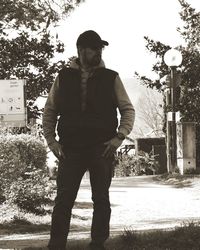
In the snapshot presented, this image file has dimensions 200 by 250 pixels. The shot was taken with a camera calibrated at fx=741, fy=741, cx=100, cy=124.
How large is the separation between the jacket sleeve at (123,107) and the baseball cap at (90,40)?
0.30 meters

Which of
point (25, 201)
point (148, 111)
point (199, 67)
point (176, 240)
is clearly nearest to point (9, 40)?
point (199, 67)

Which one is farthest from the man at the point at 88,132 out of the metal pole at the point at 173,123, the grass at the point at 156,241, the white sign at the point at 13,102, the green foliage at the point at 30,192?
the metal pole at the point at 173,123

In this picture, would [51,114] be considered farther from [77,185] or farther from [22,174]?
[22,174]

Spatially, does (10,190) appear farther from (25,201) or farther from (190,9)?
(190,9)

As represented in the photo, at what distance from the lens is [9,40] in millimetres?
25281

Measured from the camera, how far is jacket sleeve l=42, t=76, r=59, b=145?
588 cm

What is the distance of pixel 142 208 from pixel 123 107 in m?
7.13

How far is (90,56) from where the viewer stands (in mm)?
5754

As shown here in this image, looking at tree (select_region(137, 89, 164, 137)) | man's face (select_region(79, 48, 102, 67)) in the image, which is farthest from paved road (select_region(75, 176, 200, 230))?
tree (select_region(137, 89, 164, 137))

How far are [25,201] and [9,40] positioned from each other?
14.6m

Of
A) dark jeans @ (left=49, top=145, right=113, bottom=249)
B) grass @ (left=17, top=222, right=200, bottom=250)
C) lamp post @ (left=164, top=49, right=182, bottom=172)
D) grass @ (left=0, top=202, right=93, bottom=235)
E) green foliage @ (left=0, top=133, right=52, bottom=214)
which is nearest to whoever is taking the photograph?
dark jeans @ (left=49, top=145, right=113, bottom=249)

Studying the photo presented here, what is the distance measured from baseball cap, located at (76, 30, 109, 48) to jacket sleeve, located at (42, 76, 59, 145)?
35 cm

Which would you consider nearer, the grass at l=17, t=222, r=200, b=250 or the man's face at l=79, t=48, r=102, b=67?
the man's face at l=79, t=48, r=102, b=67

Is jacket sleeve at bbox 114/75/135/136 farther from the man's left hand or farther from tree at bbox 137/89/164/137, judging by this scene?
tree at bbox 137/89/164/137
